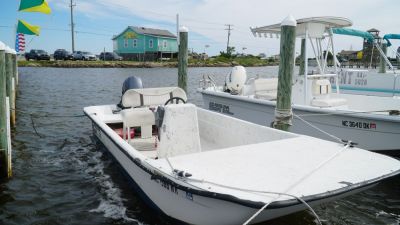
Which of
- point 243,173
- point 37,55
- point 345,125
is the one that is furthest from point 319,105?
A: point 37,55

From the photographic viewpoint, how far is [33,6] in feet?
45.8

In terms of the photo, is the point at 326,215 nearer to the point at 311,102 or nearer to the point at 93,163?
the point at 311,102

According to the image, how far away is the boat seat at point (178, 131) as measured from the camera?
5.44 m

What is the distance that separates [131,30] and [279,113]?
51653mm

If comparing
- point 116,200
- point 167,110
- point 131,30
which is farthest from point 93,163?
point 131,30

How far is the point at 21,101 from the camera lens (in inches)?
695

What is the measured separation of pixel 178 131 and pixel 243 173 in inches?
63.0

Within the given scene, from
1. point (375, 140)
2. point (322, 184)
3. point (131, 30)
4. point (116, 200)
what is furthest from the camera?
point (131, 30)

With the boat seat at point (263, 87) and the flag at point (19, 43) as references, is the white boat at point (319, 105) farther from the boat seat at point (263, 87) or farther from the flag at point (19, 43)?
the flag at point (19, 43)

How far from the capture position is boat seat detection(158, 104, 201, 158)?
544 centimetres

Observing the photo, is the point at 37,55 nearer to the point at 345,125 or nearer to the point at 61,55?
the point at 61,55

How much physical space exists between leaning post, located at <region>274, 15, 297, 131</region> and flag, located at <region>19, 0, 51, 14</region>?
11.2 meters

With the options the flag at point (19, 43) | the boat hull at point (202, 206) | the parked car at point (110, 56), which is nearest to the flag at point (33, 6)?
the boat hull at point (202, 206)

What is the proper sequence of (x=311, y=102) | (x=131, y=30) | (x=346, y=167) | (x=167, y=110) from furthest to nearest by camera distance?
(x=131, y=30) < (x=311, y=102) < (x=167, y=110) < (x=346, y=167)
